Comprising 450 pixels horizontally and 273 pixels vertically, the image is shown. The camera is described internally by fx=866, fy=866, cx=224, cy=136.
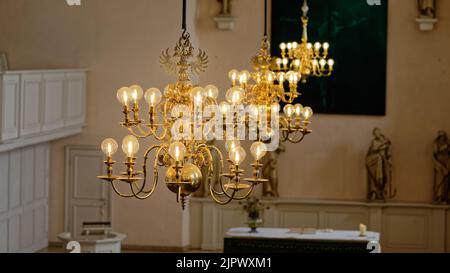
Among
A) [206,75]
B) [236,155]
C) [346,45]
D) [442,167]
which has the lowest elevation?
[442,167]

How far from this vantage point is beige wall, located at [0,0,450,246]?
53.7 ft

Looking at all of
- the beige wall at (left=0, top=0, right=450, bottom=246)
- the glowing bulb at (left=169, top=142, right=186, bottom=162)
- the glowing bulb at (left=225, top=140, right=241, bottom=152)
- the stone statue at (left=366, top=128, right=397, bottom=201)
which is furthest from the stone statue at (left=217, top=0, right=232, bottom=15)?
the glowing bulb at (left=169, top=142, right=186, bottom=162)

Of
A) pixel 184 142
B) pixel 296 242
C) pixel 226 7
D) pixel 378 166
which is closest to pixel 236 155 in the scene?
pixel 184 142

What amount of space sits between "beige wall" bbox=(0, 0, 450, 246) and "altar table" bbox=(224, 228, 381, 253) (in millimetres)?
3599

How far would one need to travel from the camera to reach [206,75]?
1695 centimetres

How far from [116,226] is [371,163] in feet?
16.4

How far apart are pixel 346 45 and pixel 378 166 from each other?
238 cm

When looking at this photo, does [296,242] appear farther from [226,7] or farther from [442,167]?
[226,7]

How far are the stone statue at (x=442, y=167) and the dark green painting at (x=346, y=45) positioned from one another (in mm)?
1236

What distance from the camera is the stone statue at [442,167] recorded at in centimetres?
1596

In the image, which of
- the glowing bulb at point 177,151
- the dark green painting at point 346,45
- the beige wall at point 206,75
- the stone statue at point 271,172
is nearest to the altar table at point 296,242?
the stone statue at point 271,172

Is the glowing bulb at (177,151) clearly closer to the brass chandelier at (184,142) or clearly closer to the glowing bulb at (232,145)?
the brass chandelier at (184,142)

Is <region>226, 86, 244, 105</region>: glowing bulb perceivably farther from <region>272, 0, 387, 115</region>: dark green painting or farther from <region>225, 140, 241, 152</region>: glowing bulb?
<region>272, 0, 387, 115</region>: dark green painting
